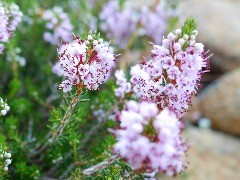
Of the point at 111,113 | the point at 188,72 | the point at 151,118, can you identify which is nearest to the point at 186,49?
the point at 188,72

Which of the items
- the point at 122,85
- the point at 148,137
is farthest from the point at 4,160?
the point at 148,137

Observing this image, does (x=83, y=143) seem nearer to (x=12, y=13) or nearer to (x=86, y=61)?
(x=12, y=13)

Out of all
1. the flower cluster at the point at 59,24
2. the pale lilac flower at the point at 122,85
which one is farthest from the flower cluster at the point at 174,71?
the flower cluster at the point at 59,24

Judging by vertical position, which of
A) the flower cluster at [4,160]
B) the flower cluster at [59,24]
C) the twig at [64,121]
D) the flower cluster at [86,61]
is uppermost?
the flower cluster at [59,24]

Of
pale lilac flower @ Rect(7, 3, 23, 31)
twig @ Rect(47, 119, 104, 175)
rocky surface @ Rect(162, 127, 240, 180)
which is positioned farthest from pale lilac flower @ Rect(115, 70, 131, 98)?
rocky surface @ Rect(162, 127, 240, 180)

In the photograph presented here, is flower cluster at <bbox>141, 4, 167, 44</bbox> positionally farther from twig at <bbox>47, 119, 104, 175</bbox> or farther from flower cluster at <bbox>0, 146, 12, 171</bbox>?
flower cluster at <bbox>0, 146, 12, 171</bbox>

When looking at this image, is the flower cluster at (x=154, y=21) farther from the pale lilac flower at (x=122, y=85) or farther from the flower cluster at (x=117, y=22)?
the pale lilac flower at (x=122, y=85)
